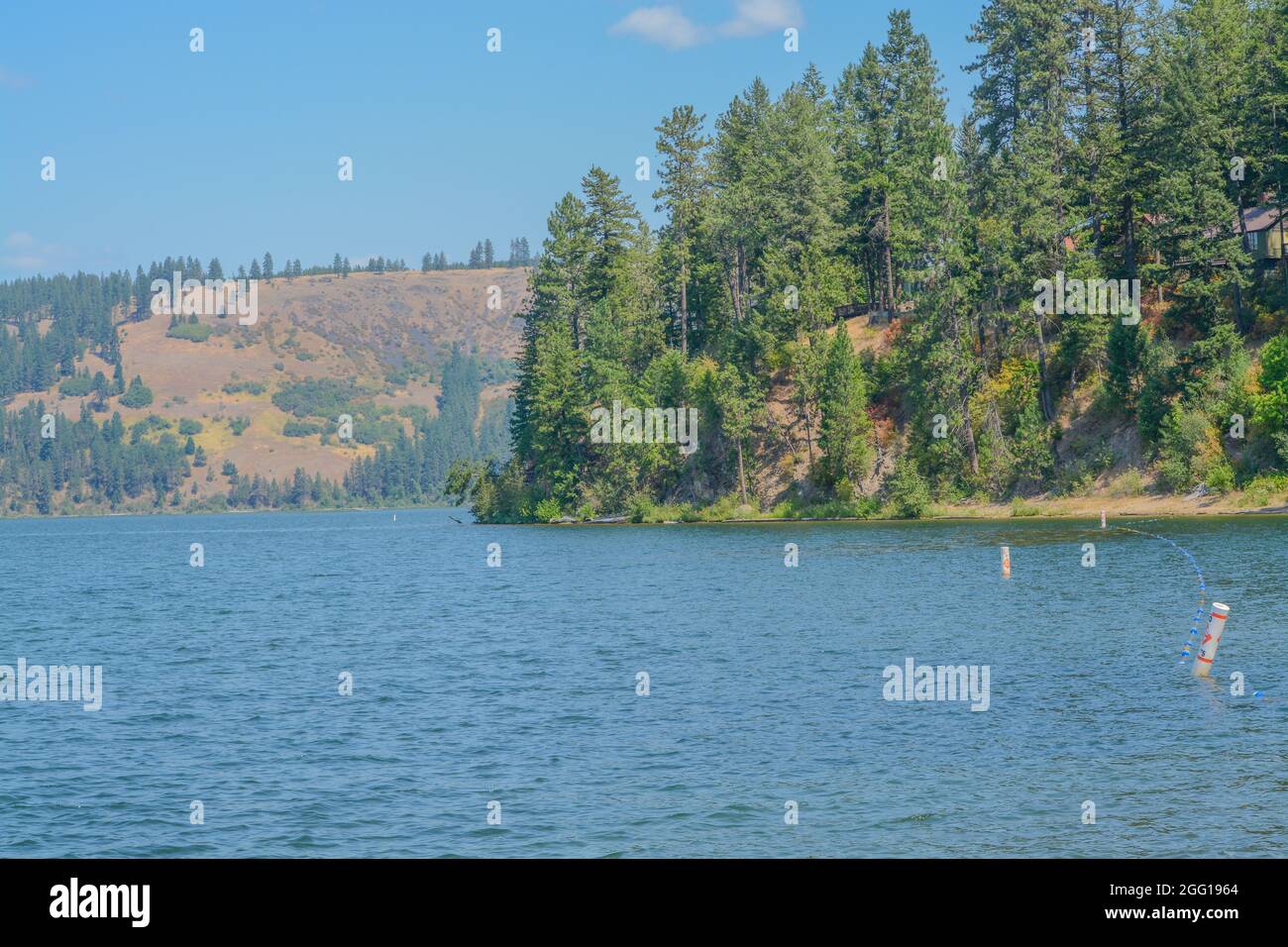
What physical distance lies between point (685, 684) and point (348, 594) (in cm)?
3846

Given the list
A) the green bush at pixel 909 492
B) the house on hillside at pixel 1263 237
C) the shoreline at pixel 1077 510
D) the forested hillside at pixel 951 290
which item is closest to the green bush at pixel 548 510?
the forested hillside at pixel 951 290

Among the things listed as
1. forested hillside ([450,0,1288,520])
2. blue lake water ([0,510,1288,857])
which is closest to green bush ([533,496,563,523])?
forested hillside ([450,0,1288,520])

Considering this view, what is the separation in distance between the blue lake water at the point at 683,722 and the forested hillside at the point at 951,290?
101 ft

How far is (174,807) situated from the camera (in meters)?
23.8

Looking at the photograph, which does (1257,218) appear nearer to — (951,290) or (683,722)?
(951,290)

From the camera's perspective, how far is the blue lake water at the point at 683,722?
2134 cm

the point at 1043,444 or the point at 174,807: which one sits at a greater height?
the point at 1043,444

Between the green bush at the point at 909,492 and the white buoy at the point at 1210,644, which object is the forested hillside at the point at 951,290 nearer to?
the green bush at the point at 909,492

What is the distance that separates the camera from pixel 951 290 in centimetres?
10131

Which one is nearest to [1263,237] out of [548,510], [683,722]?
[548,510]

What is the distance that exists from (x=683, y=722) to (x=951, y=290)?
7755 cm

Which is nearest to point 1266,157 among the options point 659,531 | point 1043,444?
point 1043,444

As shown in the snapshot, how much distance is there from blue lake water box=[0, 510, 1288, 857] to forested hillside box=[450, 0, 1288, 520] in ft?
101
